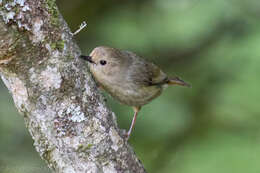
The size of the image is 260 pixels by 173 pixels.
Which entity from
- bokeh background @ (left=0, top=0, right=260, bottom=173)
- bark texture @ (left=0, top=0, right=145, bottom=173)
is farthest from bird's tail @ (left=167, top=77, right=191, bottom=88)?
bark texture @ (left=0, top=0, right=145, bottom=173)

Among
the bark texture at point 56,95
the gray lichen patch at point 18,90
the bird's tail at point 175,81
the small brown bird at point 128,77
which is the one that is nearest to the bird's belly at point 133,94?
the small brown bird at point 128,77

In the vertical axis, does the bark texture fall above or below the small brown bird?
above

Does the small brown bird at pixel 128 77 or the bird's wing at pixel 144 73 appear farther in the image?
the bird's wing at pixel 144 73

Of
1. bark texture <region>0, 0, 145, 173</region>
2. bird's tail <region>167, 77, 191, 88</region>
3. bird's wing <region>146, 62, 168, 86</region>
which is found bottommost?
bird's tail <region>167, 77, 191, 88</region>

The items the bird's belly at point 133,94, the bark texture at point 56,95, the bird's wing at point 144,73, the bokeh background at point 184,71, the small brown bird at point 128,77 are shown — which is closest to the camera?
the bark texture at point 56,95

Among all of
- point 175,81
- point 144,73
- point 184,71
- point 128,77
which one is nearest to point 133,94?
point 128,77

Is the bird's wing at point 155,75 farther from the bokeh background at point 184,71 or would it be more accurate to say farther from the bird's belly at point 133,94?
the bokeh background at point 184,71

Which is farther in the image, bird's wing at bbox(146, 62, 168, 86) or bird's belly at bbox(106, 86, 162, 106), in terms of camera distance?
bird's wing at bbox(146, 62, 168, 86)

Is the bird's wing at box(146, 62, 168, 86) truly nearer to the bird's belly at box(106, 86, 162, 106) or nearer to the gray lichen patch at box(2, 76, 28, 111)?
the bird's belly at box(106, 86, 162, 106)
